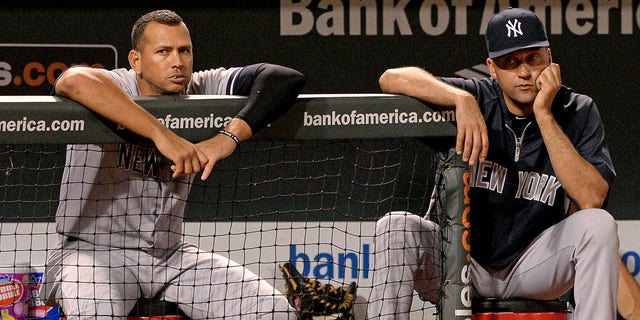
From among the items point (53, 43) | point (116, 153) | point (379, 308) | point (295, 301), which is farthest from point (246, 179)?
point (379, 308)

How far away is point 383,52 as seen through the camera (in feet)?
16.0

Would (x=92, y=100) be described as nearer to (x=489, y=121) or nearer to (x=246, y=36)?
(x=489, y=121)

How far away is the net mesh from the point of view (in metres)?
4.71

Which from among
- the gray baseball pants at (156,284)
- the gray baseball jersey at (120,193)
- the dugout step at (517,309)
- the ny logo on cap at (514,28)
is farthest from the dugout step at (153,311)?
the ny logo on cap at (514,28)

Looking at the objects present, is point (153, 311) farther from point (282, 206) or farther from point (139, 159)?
point (282, 206)

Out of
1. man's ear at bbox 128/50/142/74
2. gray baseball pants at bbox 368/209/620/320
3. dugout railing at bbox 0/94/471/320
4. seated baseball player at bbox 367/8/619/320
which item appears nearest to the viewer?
gray baseball pants at bbox 368/209/620/320

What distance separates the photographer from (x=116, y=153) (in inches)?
134

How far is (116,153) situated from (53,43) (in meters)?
1.59

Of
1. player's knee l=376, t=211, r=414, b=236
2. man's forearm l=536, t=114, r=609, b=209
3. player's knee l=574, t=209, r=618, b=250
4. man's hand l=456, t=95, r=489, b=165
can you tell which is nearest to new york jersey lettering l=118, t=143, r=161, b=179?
player's knee l=376, t=211, r=414, b=236

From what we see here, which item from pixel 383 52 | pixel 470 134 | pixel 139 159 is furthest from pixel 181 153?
pixel 383 52

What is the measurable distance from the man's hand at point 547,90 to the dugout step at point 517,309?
1.91 feet

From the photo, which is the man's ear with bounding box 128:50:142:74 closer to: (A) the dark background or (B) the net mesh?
(B) the net mesh

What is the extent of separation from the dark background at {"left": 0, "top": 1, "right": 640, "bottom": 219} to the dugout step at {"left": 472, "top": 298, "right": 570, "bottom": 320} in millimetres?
1795

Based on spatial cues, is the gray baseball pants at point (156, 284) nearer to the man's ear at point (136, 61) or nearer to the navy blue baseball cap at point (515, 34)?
the man's ear at point (136, 61)
